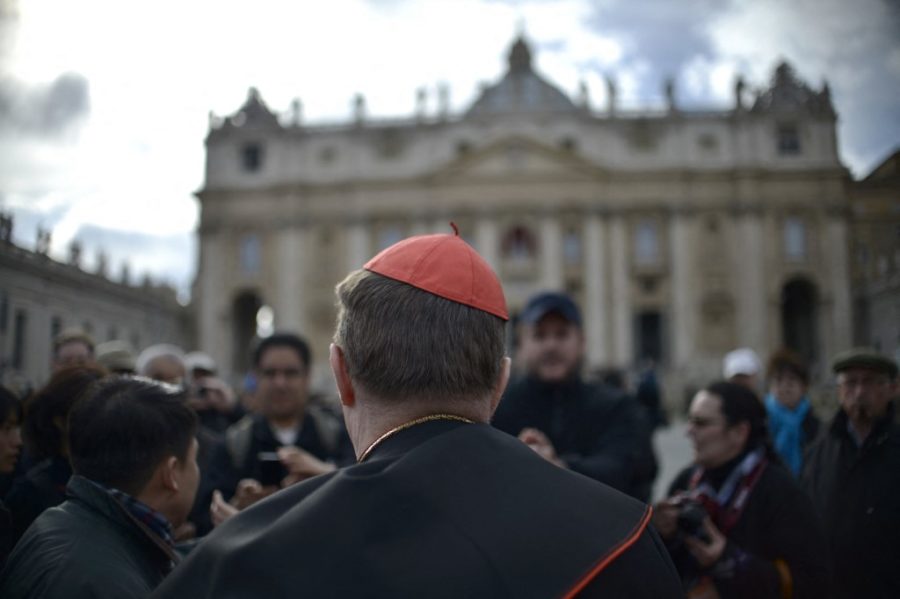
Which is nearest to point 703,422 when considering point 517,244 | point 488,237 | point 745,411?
point 745,411

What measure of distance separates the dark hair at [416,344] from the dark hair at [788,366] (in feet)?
19.4

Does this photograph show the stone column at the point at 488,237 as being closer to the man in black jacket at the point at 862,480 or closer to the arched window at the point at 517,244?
the arched window at the point at 517,244

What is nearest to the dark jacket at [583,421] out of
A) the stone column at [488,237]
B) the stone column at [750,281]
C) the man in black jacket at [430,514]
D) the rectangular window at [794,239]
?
the man in black jacket at [430,514]

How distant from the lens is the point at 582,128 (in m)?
40.3

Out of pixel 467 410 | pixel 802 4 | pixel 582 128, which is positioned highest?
pixel 582 128

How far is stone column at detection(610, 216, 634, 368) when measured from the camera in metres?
38.0

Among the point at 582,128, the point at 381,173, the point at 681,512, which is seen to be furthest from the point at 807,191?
the point at 681,512

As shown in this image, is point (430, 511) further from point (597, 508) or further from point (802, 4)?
point (802, 4)

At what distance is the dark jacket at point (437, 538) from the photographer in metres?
1.28

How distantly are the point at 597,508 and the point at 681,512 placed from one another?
2.24 metres

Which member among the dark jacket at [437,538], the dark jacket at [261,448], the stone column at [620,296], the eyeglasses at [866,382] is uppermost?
the stone column at [620,296]

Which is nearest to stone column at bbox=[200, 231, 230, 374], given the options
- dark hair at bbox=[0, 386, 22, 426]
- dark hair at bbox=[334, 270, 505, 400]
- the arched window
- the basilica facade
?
the basilica facade

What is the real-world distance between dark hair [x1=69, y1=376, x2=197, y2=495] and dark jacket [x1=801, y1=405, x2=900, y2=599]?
141 inches

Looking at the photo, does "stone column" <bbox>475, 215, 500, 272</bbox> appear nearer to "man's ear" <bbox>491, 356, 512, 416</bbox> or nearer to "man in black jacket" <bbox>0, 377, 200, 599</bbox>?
"man in black jacket" <bbox>0, 377, 200, 599</bbox>
